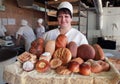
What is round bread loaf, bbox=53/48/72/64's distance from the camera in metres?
0.77

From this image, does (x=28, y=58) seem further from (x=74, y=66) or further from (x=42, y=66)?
(x=74, y=66)

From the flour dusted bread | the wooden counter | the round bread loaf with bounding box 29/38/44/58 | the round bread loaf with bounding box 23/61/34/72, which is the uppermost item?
the round bread loaf with bounding box 29/38/44/58

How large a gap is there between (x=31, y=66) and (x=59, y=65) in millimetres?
123

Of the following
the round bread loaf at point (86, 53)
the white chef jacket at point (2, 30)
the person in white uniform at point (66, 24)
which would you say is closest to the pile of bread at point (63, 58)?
the round bread loaf at point (86, 53)

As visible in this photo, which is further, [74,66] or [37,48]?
[37,48]

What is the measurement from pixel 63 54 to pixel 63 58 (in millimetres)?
22

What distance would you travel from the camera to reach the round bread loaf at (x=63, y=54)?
2.53 feet

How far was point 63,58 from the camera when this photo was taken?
2.57ft

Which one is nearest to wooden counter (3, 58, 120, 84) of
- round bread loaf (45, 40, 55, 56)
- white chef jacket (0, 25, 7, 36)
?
round bread loaf (45, 40, 55, 56)

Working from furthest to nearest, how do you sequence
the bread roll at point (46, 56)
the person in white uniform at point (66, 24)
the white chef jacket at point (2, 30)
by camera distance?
the white chef jacket at point (2, 30) → the person in white uniform at point (66, 24) → the bread roll at point (46, 56)

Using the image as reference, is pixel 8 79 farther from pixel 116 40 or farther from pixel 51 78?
pixel 116 40

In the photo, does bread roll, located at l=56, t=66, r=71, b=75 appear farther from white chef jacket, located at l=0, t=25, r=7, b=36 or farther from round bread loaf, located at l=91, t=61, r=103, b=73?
white chef jacket, located at l=0, t=25, r=7, b=36

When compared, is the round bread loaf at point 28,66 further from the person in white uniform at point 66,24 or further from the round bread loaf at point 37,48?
the person in white uniform at point 66,24

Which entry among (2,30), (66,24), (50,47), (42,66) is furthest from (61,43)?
(2,30)
